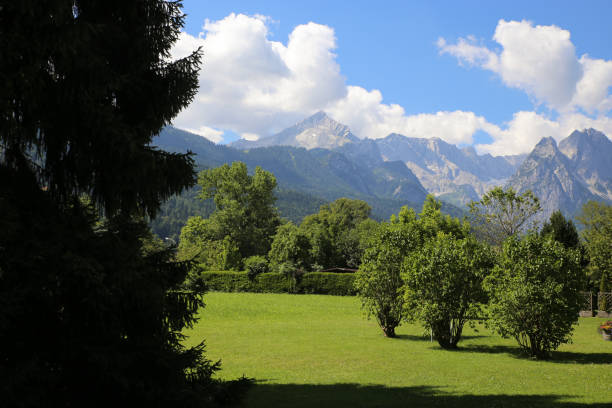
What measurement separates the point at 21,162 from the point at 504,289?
15.0 metres

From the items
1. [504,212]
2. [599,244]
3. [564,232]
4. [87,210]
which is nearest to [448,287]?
[87,210]

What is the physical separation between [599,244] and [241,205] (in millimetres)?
39024

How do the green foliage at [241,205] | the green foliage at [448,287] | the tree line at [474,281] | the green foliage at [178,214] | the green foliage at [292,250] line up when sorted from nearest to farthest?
the tree line at [474,281] → the green foliage at [448,287] → the green foliage at [292,250] → the green foliage at [241,205] → the green foliage at [178,214]

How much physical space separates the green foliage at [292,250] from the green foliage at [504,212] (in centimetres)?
1776

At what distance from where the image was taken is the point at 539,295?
14.7 metres

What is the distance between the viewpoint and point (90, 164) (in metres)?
6.06

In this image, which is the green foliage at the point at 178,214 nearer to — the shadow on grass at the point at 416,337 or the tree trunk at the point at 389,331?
the shadow on grass at the point at 416,337

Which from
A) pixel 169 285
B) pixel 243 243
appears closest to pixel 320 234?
pixel 243 243

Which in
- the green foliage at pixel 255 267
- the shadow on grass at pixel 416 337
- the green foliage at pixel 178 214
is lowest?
the shadow on grass at pixel 416 337

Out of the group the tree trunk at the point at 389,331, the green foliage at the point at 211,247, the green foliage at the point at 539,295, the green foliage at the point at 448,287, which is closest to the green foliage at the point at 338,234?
the green foliage at the point at 211,247

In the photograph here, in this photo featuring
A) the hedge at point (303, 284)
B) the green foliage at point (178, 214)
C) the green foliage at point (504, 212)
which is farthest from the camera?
the green foliage at point (178, 214)

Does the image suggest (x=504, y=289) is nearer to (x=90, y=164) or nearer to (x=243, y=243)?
(x=90, y=164)

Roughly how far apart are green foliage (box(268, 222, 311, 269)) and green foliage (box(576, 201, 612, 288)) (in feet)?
86.5

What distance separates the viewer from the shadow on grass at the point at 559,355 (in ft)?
49.6
